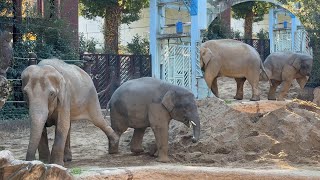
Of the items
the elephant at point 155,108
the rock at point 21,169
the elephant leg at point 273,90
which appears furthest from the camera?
the elephant leg at point 273,90

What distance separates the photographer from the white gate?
19688 millimetres

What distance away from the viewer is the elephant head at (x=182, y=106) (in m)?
10.2

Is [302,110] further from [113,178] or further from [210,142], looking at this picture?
[113,178]

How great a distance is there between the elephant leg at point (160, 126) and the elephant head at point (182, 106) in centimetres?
12

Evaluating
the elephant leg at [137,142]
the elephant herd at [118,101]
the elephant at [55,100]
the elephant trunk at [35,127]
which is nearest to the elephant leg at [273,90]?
the elephant herd at [118,101]

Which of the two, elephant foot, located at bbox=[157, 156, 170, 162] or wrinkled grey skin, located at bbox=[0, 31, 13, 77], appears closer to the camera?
elephant foot, located at bbox=[157, 156, 170, 162]

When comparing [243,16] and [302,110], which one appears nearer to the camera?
[302,110]

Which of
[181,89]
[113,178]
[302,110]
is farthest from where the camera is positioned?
[302,110]

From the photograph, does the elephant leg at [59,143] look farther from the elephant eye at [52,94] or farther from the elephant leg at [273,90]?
the elephant leg at [273,90]

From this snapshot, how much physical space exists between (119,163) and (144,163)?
39 cm

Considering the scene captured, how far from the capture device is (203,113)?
12.2 meters

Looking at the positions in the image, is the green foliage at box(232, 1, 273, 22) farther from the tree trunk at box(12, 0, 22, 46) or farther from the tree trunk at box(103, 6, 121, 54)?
the tree trunk at box(12, 0, 22, 46)

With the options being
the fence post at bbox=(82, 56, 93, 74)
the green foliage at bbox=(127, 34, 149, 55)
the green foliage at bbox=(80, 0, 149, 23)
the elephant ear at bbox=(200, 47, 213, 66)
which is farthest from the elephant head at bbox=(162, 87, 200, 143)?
the green foliage at bbox=(80, 0, 149, 23)

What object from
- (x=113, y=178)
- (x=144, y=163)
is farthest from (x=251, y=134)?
(x=113, y=178)
